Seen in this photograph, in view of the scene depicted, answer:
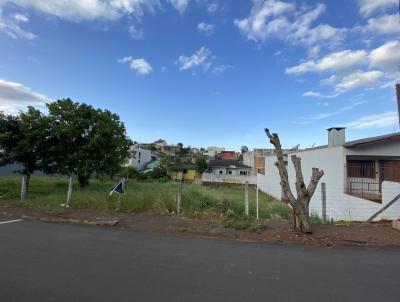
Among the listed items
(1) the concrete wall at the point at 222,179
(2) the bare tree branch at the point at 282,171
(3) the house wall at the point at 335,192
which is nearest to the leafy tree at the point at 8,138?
(2) the bare tree branch at the point at 282,171

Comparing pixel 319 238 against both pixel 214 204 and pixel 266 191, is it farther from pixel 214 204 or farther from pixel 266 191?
pixel 266 191

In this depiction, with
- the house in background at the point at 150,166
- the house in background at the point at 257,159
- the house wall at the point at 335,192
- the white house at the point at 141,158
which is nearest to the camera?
the house wall at the point at 335,192

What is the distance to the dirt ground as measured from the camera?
838cm

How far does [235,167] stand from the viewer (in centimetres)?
5800

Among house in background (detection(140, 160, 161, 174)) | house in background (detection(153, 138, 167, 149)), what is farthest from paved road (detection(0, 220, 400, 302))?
house in background (detection(153, 138, 167, 149))

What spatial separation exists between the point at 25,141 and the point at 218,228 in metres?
12.8

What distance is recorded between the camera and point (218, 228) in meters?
9.42

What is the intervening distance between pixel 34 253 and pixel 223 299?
13.1 ft

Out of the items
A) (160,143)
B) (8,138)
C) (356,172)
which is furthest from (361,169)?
→ (160,143)

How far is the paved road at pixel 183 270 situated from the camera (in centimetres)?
430

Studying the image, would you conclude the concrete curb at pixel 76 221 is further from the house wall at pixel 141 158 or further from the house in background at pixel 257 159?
the house wall at pixel 141 158

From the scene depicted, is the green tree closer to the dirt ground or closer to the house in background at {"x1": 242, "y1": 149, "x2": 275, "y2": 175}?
the dirt ground

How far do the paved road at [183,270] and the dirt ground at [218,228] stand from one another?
79 centimetres

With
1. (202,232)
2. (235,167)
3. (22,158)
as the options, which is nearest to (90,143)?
(22,158)
